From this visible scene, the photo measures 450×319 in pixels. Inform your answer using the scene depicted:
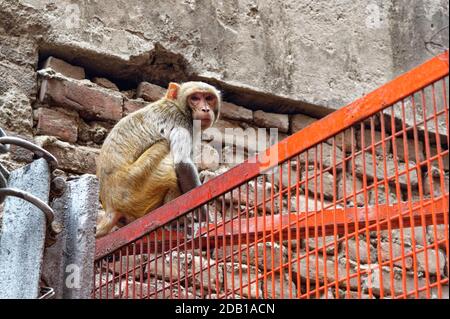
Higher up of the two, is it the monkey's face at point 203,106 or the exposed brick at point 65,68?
the exposed brick at point 65,68

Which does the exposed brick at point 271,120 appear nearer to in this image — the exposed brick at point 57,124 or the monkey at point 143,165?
the monkey at point 143,165

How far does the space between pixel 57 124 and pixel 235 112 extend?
1.44m

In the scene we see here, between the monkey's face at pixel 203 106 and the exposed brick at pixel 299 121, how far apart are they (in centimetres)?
92

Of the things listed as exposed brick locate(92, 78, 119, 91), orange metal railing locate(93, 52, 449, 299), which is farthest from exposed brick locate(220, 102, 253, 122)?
orange metal railing locate(93, 52, 449, 299)

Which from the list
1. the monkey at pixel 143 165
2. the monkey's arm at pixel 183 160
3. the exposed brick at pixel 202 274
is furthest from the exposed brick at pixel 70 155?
the exposed brick at pixel 202 274

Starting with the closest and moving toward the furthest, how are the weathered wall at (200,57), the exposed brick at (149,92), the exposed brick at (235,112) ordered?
the weathered wall at (200,57) < the exposed brick at (149,92) < the exposed brick at (235,112)

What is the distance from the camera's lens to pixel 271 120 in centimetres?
616

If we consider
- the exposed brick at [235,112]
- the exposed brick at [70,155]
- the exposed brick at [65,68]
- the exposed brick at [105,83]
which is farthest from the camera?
the exposed brick at [235,112]

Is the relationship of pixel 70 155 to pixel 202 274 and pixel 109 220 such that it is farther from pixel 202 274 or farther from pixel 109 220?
pixel 202 274

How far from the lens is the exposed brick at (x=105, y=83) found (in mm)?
5500

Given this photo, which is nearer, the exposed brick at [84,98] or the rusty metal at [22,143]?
the rusty metal at [22,143]

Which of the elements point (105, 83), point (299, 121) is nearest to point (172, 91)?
point (105, 83)
